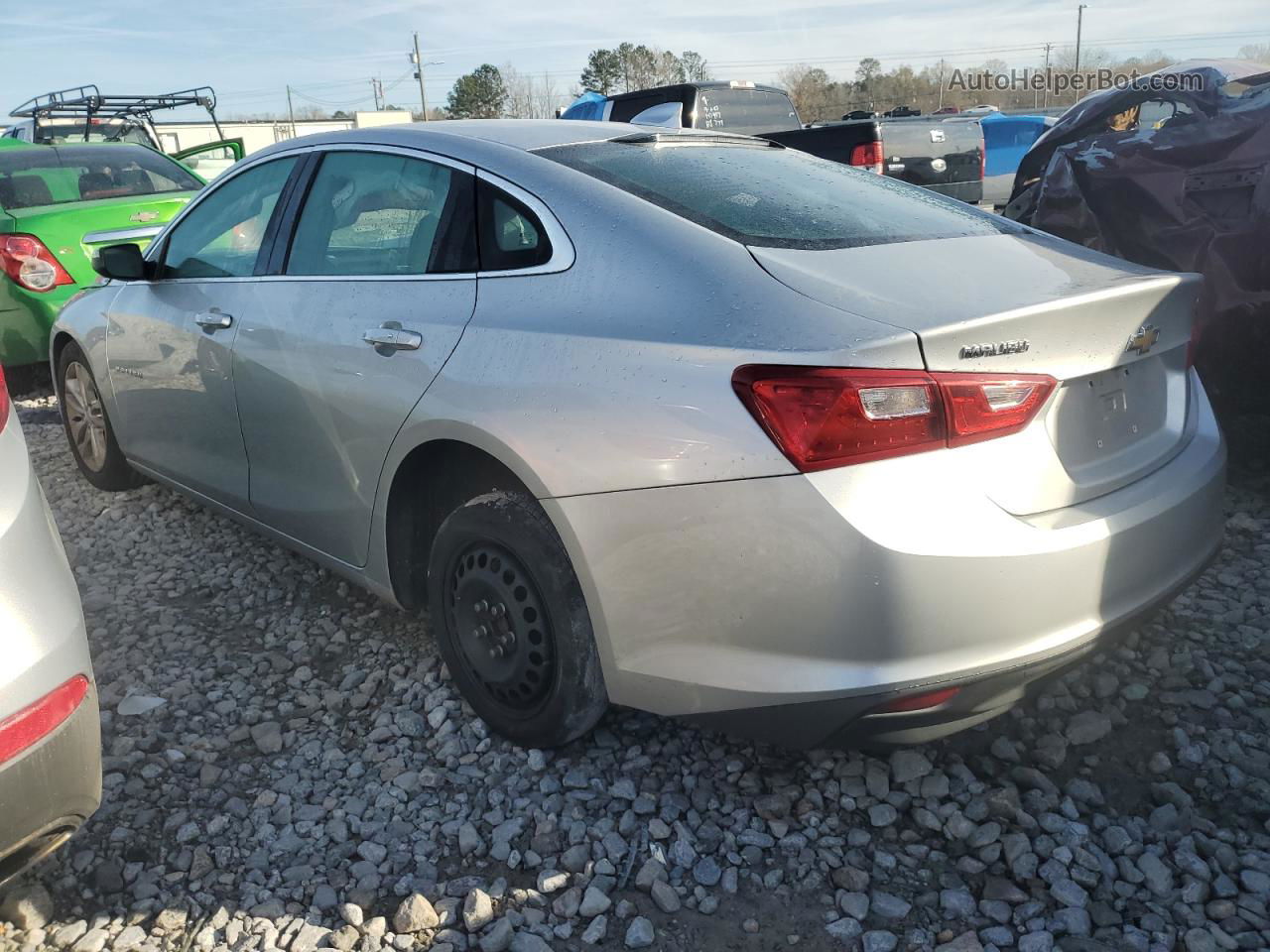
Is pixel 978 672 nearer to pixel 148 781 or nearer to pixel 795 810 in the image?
pixel 795 810

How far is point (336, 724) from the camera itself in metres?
2.93

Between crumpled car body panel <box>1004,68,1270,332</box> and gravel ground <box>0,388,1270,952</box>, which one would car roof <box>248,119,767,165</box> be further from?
crumpled car body panel <box>1004,68,1270,332</box>

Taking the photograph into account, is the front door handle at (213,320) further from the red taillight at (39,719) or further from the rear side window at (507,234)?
the red taillight at (39,719)

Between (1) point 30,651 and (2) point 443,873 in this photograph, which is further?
(2) point 443,873

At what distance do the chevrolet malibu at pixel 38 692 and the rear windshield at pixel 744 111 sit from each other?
984 centimetres

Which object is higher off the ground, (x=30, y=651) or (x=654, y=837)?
(x=30, y=651)

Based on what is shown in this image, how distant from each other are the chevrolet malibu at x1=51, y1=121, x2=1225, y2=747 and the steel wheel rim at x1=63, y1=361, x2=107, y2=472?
1758 mm

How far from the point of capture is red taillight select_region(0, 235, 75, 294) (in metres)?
6.00

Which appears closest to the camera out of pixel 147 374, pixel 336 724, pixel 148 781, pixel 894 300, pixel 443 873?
pixel 894 300

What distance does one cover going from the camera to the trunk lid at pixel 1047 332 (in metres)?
1.99

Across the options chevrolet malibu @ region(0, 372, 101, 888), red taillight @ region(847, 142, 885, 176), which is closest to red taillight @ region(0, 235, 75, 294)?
chevrolet malibu @ region(0, 372, 101, 888)

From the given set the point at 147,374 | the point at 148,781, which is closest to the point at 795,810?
the point at 148,781

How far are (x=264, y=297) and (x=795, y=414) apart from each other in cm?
194

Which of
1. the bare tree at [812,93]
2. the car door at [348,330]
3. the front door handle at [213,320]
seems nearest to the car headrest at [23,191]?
the front door handle at [213,320]
